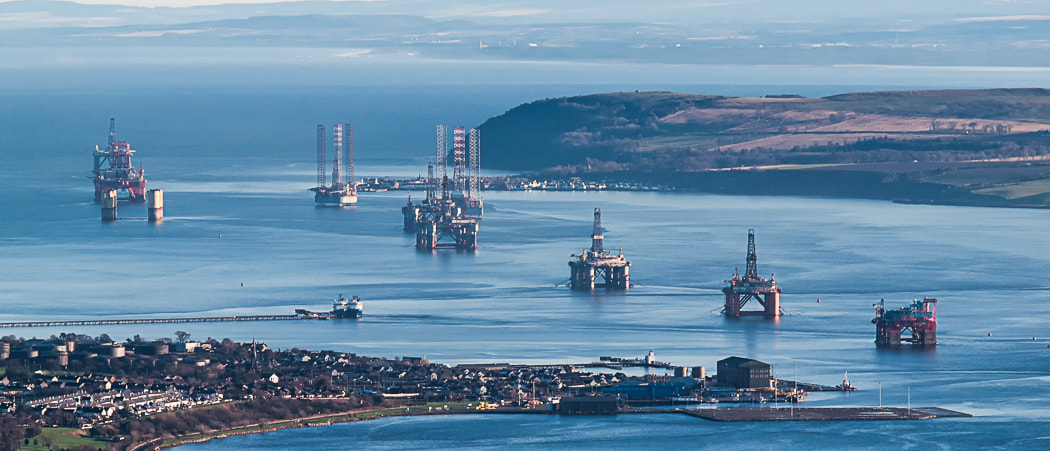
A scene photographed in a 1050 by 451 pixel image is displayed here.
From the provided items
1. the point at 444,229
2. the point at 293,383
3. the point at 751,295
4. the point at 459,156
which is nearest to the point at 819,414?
the point at 293,383

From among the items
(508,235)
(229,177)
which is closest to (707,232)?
(508,235)

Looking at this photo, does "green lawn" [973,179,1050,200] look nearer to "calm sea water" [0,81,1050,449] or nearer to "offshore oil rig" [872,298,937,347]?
"calm sea water" [0,81,1050,449]

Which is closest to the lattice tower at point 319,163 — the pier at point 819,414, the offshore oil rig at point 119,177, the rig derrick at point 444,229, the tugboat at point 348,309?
the offshore oil rig at point 119,177

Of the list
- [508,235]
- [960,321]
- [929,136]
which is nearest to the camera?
[960,321]

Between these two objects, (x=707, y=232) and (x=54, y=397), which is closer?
(x=54, y=397)

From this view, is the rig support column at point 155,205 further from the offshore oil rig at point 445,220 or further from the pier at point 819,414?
the pier at point 819,414

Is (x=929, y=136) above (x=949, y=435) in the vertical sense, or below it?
above

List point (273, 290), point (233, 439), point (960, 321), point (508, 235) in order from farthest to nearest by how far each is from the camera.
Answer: point (508, 235) < point (273, 290) < point (960, 321) < point (233, 439)

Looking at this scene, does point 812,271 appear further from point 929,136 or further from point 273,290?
point 929,136
